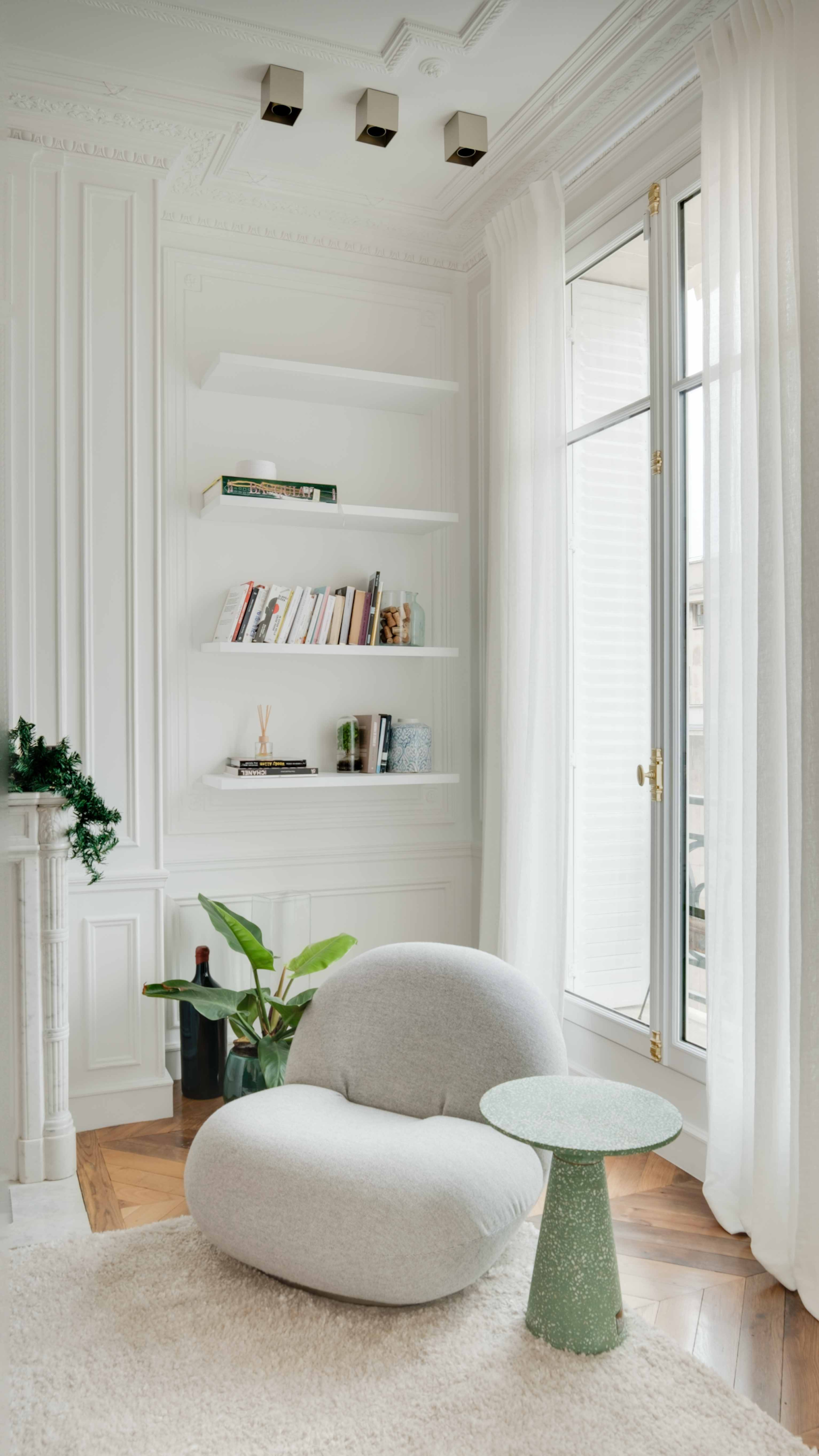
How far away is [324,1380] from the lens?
1.76 metres

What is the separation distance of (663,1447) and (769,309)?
221 centimetres

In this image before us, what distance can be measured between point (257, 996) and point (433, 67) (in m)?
2.68

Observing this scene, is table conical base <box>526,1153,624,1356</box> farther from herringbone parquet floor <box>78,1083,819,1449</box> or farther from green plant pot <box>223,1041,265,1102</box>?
green plant pot <box>223,1041,265,1102</box>

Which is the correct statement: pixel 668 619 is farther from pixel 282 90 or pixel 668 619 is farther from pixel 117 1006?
pixel 117 1006

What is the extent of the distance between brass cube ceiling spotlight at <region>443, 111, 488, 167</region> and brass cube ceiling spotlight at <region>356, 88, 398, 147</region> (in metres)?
0.19

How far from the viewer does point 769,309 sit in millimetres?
2189

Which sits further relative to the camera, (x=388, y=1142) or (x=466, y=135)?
(x=466, y=135)

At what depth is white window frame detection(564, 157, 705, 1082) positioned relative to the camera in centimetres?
273

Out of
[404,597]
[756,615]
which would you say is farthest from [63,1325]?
[404,597]

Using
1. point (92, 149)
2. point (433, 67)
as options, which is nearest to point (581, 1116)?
point (433, 67)

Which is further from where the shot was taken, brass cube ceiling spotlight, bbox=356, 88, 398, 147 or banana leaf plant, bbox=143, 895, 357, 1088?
brass cube ceiling spotlight, bbox=356, 88, 398, 147

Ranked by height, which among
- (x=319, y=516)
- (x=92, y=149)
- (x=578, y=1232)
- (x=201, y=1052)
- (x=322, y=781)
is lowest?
(x=201, y=1052)

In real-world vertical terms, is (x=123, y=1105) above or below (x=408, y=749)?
below

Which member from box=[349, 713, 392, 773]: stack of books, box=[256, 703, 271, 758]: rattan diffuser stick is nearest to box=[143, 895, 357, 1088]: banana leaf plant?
box=[256, 703, 271, 758]: rattan diffuser stick
